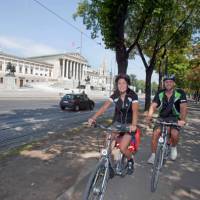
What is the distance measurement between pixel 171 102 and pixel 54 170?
2.63 metres

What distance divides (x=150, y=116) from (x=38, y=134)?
20.7ft

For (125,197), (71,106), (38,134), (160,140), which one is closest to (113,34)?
(38,134)

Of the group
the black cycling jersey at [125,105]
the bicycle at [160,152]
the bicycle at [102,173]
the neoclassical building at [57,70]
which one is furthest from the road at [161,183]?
the neoclassical building at [57,70]

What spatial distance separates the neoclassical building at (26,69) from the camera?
9978cm

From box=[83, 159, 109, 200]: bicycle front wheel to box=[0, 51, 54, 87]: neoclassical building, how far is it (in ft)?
328

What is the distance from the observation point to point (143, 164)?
21.7 feet

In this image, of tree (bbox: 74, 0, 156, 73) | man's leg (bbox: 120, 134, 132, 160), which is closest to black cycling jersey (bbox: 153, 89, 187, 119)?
man's leg (bbox: 120, 134, 132, 160)

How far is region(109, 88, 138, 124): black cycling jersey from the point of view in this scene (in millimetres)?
4707

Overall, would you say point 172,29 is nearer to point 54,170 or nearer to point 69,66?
point 54,170

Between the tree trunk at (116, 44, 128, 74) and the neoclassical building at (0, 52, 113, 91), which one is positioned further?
the neoclassical building at (0, 52, 113, 91)

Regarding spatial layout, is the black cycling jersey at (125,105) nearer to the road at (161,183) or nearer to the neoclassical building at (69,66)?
the road at (161,183)

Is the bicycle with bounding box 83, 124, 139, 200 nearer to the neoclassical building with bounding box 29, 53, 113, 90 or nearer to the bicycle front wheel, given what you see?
the bicycle front wheel

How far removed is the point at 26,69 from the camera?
111 metres

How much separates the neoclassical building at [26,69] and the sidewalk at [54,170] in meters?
96.3
